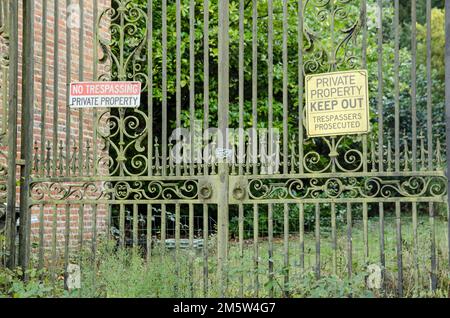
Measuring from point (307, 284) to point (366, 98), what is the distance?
1732 millimetres

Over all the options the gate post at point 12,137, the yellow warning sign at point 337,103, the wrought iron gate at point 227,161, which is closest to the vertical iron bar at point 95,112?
the wrought iron gate at point 227,161

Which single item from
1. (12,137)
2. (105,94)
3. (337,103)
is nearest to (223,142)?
(337,103)

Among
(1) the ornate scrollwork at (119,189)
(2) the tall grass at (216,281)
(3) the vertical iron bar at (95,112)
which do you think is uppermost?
(3) the vertical iron bar at (95,112)

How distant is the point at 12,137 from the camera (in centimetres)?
650

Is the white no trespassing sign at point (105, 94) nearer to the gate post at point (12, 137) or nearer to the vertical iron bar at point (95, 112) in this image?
the vertical iron bar at point (95, 112)

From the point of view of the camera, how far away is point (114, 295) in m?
5.66

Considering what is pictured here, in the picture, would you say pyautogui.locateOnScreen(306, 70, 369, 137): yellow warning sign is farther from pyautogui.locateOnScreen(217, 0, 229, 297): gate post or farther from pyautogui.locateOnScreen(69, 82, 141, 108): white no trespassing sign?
pyautogui.locateOnScreen(69, 82, 141, 108): white no trespassing sign

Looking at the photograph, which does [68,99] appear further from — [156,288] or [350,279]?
[350,279]

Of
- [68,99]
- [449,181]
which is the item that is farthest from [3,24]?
[449,181]

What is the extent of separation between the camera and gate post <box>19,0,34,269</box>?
6359mm

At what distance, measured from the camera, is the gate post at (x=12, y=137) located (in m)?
6.36

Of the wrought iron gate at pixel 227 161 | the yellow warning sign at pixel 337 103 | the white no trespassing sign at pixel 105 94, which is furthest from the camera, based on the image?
the white no trespassing sign at pixel 105 94

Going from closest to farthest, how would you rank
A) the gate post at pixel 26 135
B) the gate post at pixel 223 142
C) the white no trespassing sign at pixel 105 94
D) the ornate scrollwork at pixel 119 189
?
the gate post at pixel 223 142
the ornate scrollwork at pixel 119 189
the white no trespassing sign at pixel 105 94
the gate post at pixel 26 135

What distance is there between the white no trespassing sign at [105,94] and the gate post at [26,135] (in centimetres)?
50
